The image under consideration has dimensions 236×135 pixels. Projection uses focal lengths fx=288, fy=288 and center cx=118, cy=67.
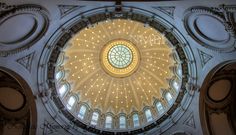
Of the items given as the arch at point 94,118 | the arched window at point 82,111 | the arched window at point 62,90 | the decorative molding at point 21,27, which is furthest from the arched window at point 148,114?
the decorative molding at point 21,27

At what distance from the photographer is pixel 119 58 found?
1248 inches

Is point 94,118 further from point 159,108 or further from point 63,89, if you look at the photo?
point 159,108

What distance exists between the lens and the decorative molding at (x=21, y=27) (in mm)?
15723

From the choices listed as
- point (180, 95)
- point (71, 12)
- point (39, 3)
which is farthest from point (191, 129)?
point (39, 3)

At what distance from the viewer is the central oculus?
31.0 m

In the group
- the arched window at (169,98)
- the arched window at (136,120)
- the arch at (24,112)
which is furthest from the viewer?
the arched window at (136,120)

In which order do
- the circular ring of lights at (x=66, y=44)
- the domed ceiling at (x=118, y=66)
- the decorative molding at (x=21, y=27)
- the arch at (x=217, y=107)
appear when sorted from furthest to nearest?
the domed ceiling at (x=118, y=66)
the arch at (x=217, y=107)
the circular ring of lights at (x=66, y=44)
the decorative molding at (x=21, y=27)

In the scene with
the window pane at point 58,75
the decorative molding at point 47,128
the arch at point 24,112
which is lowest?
the decorative molding at point 47,128

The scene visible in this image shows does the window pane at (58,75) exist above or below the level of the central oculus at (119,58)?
below

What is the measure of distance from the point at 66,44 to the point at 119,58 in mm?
11189

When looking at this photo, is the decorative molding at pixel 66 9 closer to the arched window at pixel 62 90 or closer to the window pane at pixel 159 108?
the arched window at pixel 62 90

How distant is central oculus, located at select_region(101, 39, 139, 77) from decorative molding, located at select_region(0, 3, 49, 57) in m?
13.0

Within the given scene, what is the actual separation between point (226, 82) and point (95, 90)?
1356 centimetres

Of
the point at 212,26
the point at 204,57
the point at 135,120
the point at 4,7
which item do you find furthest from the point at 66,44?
the point at 135,120
